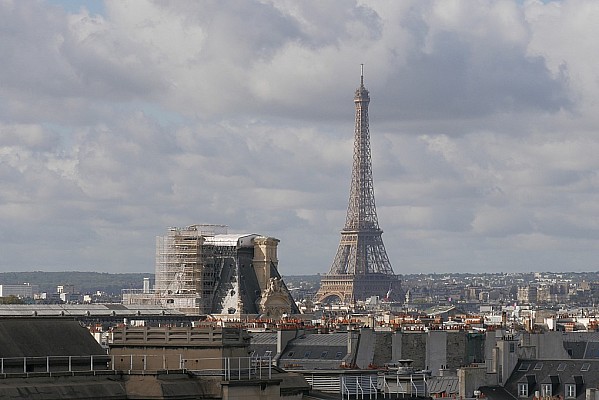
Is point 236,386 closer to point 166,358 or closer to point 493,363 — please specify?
point 166,358

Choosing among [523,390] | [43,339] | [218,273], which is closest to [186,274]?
[218,273]

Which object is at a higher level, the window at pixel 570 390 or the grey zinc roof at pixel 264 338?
the grey zinc roof at pixel 264 338

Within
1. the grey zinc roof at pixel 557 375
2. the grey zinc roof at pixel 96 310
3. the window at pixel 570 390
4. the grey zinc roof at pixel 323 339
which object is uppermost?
the grey zinc roof at pixel 96 310

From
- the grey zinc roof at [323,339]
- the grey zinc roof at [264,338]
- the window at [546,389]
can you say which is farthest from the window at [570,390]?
the grey zinc roof at [264,338]

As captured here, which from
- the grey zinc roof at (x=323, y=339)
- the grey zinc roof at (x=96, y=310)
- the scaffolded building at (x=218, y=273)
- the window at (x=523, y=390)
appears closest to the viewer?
the window at (x=523, y=390)

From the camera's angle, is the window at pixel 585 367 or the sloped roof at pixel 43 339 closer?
the sloped roof at pixel 43 339

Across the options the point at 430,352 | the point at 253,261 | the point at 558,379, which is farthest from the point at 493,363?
the point at 253,261

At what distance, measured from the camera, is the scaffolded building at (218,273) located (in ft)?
505

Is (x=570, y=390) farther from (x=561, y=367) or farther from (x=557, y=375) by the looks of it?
(x=561, y=367)

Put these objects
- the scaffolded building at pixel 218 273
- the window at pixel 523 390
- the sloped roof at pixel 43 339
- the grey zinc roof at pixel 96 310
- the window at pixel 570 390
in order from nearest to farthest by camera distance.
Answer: the sloped roof at pixel 43 339
the window at pixel 570 390
the window at pixel 523 390
the grey zinc roof at pixel 96 310
the scaffolded building at pixel 218 273

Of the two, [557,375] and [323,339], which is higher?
[323,339]

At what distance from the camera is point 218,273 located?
157375 mm

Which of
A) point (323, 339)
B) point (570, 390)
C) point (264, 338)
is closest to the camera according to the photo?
point (570, 390)

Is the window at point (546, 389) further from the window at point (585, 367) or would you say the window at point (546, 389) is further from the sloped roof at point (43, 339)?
the sloped roof at point (43, 339)
